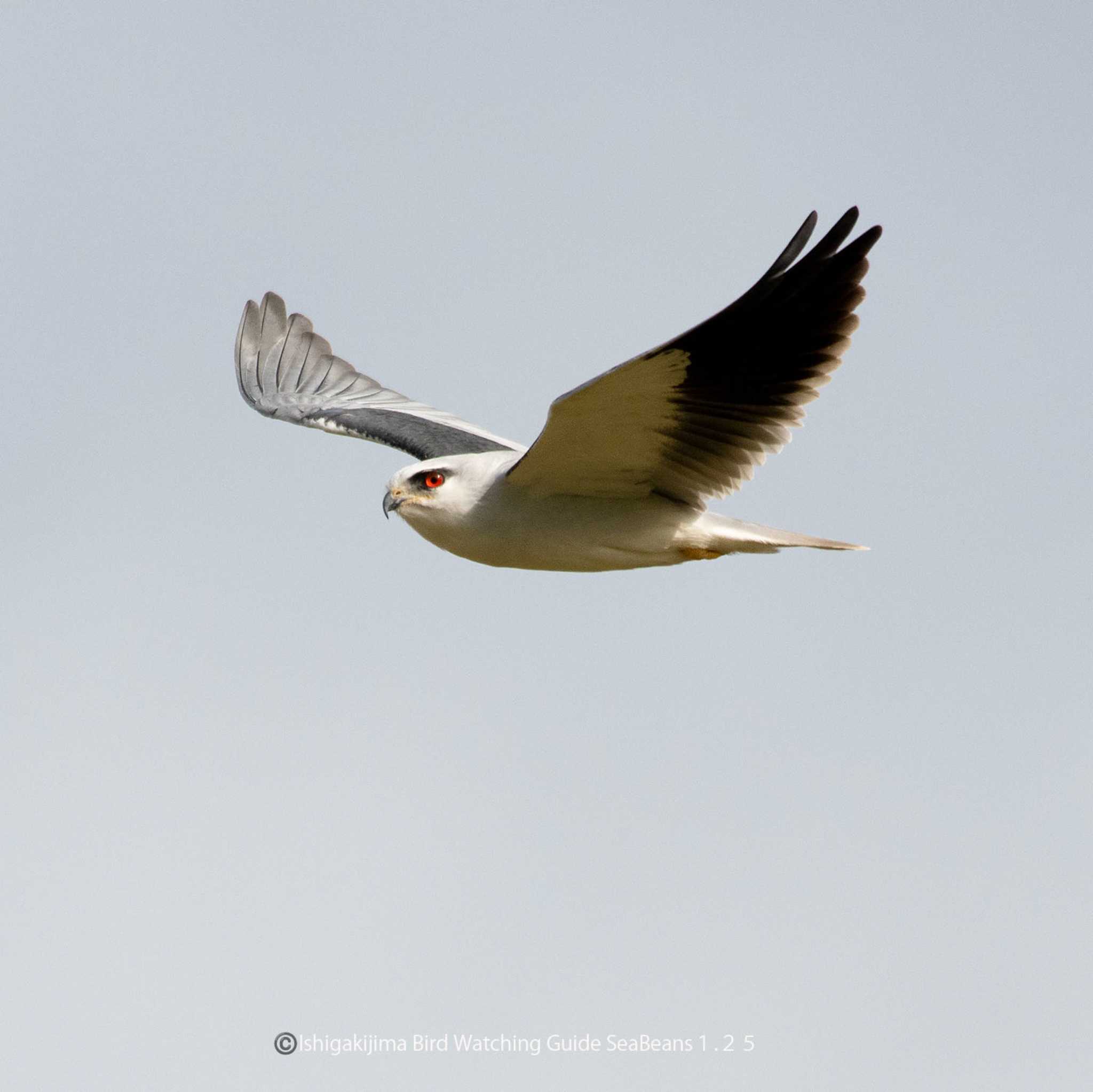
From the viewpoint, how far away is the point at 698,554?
27.2ft

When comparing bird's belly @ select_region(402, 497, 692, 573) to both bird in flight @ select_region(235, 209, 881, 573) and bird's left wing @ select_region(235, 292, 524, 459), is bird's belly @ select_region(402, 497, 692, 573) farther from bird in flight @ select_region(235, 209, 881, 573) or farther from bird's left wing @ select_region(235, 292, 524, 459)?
bird's left wing @ select_region(235, 292, 524, 459)

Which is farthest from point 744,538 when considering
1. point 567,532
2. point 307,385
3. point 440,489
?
point 307,385

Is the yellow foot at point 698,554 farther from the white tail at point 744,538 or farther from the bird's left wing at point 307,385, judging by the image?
the bird's left wing at point 307,385

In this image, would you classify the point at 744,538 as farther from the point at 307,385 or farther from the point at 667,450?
the point at 307,385

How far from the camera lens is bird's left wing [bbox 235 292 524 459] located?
35.2 ft

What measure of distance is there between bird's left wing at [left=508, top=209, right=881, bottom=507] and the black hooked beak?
583 millimetres

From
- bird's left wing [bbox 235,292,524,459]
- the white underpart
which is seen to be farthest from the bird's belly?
bird's left wing [bbox 235,292,524,459]

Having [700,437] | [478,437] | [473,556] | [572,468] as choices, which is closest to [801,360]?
[700,437]

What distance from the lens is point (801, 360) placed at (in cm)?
746

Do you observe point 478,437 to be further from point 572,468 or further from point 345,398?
point 572,468

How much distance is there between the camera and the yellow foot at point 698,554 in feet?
27.1

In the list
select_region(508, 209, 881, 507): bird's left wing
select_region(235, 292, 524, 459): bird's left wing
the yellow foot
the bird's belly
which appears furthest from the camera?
select_region(235, 292, 524, 459): bird's left wing

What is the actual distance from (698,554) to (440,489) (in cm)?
126

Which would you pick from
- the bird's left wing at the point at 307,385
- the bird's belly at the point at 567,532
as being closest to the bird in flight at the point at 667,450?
the bird's belly at the point at 567,532
